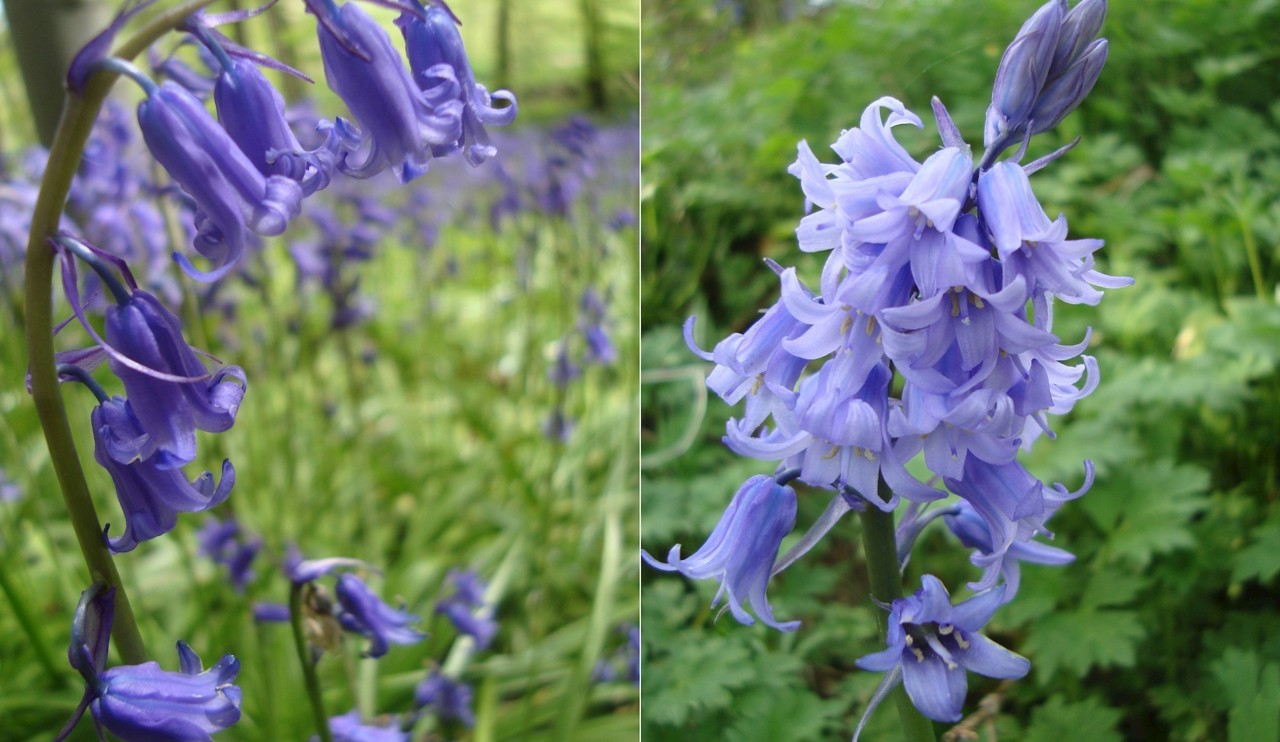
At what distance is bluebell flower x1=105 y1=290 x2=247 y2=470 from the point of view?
71cm

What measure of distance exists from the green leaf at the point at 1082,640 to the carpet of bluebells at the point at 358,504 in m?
0.74

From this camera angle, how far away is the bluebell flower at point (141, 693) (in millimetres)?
697

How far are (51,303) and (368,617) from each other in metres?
0.52

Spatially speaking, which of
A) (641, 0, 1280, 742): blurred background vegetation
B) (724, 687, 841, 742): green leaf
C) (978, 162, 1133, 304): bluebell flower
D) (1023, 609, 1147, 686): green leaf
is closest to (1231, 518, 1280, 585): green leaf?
(641, 0, 1280, 742): blurred background vegetation

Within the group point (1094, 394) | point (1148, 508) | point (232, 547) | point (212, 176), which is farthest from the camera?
point (232, 547)

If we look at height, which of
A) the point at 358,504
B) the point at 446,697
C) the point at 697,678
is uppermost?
the point at 697,678

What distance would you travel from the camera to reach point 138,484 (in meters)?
0.75

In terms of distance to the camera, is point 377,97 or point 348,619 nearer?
point 377,97

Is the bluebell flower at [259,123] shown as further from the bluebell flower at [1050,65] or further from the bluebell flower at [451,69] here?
the bluebell flower at [1050,65]

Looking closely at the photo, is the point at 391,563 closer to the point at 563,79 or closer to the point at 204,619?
the point at 204,619

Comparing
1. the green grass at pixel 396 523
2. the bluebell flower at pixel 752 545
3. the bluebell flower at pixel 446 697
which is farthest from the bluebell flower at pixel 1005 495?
the bluebell flower at pixel 446 697

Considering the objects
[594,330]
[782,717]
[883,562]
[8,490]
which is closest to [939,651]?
[883,562]

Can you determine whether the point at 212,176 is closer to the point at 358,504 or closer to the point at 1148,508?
the point at 1148,508

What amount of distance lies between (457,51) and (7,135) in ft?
13.4
